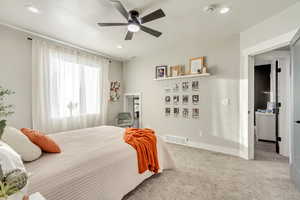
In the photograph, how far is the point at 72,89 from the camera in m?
3.65

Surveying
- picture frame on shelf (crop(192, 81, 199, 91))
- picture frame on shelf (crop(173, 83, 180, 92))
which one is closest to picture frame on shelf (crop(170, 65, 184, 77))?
picture frame on shelf (crop(173, 83, 180, 92))

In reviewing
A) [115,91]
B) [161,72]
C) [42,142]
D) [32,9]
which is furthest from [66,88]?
[161,72]

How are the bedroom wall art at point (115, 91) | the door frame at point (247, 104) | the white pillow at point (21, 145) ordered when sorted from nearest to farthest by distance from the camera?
1. the white pillow at point (21, 145)
2. the door frame at point (247, 104)
3. the bedroom wall art at point (115, 91)

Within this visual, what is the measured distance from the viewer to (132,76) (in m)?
4.96

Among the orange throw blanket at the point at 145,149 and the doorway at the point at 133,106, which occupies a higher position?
the doorway at the point at 133,106

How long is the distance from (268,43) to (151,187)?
3143 millimetres

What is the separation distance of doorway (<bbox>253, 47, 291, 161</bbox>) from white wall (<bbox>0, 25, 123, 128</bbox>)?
16.9ft

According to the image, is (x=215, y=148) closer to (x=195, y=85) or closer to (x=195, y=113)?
(x=195, y=113)

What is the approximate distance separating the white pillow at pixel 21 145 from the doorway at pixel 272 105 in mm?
3959

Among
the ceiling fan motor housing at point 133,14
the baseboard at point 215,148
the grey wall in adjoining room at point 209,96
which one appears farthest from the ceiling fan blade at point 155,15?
the baseboard at point 215,148

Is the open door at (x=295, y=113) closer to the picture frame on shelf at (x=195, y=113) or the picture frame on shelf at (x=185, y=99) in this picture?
the picture frame on shelf at (x=195, y=113)

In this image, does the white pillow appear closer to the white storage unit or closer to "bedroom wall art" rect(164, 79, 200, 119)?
"bedroom wall art" rect(164, 79, 200, 119)

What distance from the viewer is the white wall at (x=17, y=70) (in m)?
2.70

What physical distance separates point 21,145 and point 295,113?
11.3ft
